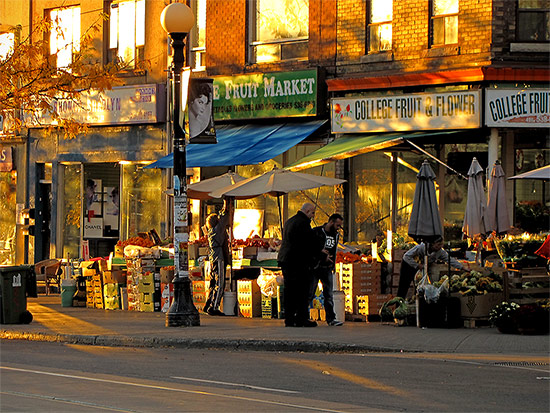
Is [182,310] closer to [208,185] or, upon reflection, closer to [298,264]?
[298,264]

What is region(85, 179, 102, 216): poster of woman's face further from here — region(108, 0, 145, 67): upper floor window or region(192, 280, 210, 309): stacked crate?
region(192, 280, 210, 309): stacked crate

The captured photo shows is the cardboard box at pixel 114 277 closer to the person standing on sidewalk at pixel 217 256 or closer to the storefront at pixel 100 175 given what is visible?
the person standing on sidewalk at pixel 217 256

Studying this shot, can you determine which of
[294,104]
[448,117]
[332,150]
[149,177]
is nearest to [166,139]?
[149,177]

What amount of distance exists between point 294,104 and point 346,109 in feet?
5.06

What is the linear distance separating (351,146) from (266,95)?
3.53 metres

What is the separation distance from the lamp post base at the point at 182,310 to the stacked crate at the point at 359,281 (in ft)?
9.37

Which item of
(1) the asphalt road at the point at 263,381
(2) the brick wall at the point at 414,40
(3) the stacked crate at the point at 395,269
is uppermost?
(2) the brick wall at the point at 414,40

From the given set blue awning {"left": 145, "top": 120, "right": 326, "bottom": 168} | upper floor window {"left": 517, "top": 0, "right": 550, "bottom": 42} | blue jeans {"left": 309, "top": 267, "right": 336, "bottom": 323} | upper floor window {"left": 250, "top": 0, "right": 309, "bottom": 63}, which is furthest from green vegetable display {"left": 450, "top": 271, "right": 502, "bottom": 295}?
upper floor window {"left": 250, "top": 0, "right": 309, "bottom": 63}

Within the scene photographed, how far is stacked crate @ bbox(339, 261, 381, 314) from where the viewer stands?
2000 centimetres

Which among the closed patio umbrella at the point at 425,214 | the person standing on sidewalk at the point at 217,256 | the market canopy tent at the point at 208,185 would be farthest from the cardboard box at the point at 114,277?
the closed patio umbrella at the point at 425,214

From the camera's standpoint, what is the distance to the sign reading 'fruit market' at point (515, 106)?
77.2 feet

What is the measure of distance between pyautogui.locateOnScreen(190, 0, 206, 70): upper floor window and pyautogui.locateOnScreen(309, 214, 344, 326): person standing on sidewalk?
444 inches

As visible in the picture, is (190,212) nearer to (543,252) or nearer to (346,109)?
A: (346,109)

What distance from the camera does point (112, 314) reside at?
72.1 feet
